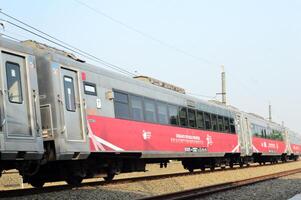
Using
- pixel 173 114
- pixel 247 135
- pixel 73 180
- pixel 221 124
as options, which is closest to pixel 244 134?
pixel 247 135

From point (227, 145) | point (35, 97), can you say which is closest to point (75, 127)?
point (35, 97)

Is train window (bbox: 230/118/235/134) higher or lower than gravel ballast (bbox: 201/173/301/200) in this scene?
higher

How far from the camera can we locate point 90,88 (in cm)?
1283

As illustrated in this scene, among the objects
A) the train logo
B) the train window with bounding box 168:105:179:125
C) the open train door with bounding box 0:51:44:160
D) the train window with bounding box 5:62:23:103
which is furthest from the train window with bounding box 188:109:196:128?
the train window with bounding box 5:62:23:103

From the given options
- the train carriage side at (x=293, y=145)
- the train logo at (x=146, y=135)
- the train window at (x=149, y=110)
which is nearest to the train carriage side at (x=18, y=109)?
the train logo at (x=146, y=135)

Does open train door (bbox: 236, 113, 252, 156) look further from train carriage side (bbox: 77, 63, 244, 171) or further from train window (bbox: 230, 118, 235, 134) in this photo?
train carriage side (bbox: 77, 63, 244, 171)

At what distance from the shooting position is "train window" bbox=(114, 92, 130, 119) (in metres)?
14.1

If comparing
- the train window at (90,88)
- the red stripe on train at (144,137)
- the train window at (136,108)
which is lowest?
the red stripe on train at (144,137)

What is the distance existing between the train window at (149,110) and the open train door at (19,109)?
19.5 feet

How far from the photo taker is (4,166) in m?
10.2

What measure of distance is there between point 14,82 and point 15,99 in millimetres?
395

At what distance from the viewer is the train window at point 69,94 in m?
11.7

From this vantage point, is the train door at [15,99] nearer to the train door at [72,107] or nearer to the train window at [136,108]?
the train door at [72,107]

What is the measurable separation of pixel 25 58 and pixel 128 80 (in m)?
5.23
